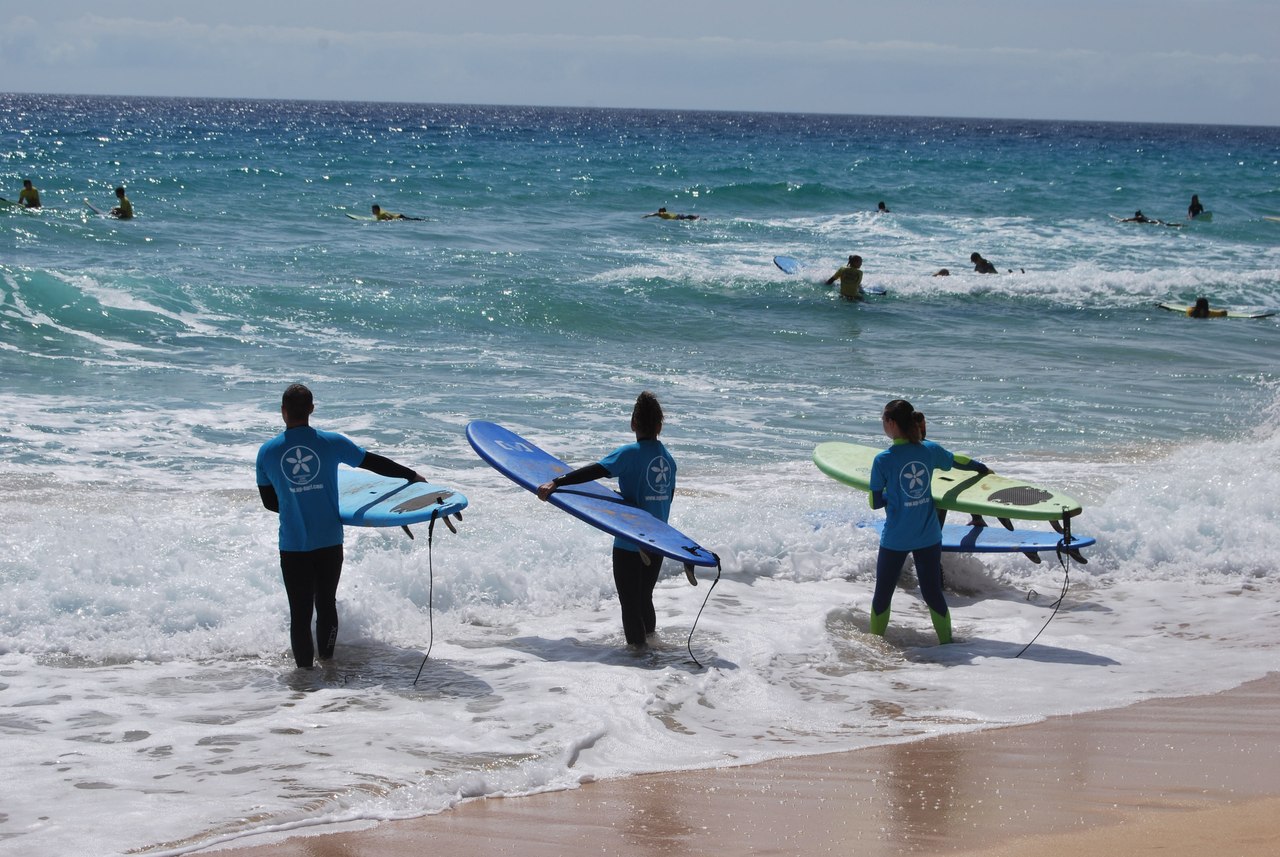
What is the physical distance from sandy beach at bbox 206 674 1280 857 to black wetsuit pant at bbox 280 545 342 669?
5.60 ft

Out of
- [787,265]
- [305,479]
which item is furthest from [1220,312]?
[305,479]

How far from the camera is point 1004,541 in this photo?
725 cm

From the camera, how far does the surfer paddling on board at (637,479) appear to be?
19.8 feet

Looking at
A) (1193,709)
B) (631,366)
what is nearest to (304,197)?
(631,366)

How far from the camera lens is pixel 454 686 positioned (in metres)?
5.80

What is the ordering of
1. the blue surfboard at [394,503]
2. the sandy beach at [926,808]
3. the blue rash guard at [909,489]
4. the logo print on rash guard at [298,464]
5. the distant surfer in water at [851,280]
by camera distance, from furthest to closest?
the distant surfer in water at [851,280], the blue surfboard at [394,503], the blue rash guard at [909,489], the logo print on rash guard at [298,464], the sandy beach at [926,808]

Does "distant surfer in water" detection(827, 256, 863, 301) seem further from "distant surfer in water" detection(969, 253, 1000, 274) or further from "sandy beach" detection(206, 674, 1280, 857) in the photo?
"sandy beach" detection(206, 674, 1280, 857)

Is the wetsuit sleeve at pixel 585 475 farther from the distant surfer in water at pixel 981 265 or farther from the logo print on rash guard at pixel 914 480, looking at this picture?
the distant surfer in water at pixel 981 265

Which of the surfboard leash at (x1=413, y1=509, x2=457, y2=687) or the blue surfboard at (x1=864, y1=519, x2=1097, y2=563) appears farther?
the blue surfboard at (x1=864, y1=519, x2=1097, y2=563)

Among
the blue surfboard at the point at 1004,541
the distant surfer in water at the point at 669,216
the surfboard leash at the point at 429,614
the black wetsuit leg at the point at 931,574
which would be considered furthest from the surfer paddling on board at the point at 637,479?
the distant surfer in water at the point at 669,216

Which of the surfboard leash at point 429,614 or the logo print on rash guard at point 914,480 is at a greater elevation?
the logo print on rash guard at point 914,480

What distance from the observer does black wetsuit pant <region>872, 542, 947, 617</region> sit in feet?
20.7

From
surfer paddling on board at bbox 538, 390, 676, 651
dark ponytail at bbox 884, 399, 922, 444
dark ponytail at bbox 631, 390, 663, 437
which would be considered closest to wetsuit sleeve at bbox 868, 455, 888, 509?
dark ponytail at bbox 884, 399, 922, 444

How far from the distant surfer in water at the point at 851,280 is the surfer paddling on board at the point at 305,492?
15.0 m
